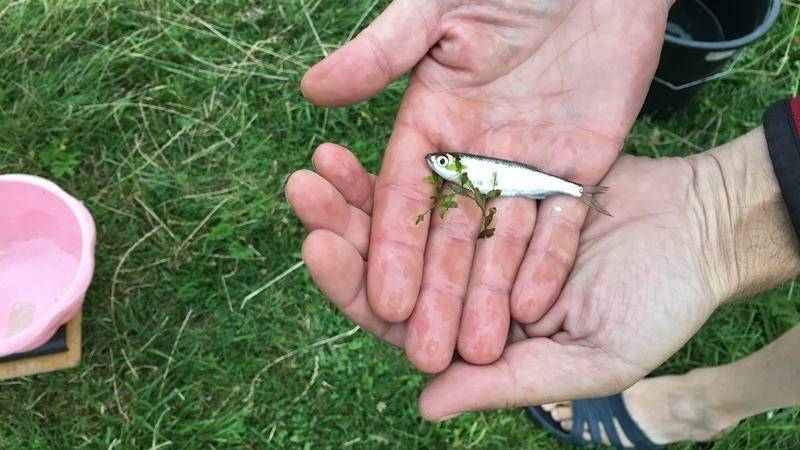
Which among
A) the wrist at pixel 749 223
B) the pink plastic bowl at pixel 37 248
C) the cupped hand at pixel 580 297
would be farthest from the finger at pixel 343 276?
the pink plastic bowl at pixel 37 248

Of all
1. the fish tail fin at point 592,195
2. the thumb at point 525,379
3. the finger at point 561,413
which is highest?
the fish tail fin at point 592,195

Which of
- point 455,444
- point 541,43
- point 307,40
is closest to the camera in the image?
point 541,43

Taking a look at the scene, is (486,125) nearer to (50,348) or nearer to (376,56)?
(376,56)

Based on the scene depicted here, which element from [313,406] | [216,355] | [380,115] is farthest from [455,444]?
[380,115]

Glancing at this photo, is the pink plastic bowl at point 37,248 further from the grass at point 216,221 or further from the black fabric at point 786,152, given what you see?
the black fabric at point 786,152

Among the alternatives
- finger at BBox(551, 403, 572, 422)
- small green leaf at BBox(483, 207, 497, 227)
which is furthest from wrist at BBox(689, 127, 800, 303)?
finger at BBox(551, 403, 572, 422)

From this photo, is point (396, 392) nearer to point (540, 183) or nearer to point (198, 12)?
point (540, 183)
